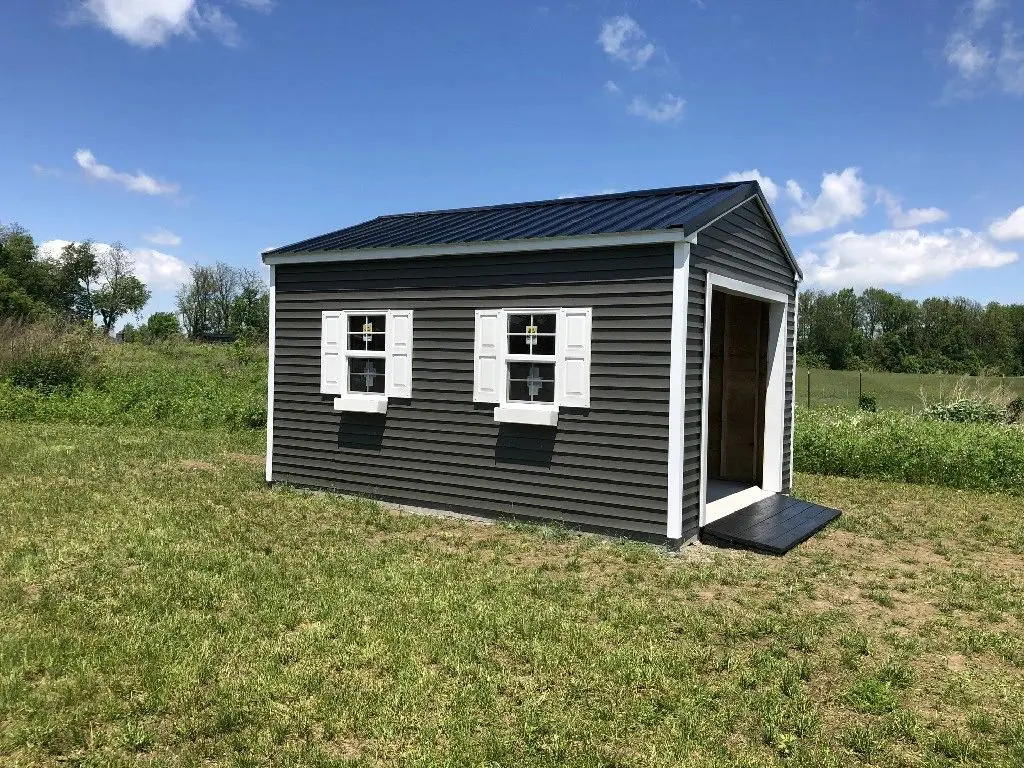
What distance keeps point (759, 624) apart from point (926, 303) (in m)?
53.5

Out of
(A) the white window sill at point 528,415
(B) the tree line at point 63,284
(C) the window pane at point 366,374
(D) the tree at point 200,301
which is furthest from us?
(D) the tree at point 200,301

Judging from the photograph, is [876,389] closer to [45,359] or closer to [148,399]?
[148,399]

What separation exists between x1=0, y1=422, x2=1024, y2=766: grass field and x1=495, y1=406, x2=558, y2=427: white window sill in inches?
43.1

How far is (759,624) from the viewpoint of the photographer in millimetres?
4613

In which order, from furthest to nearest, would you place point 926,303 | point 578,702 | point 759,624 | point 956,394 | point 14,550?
point 926,303
point 956,394
point 14,550
point 759,624
point 578,702

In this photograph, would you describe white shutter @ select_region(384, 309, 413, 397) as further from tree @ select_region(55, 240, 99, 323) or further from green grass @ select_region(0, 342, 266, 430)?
tree @ select_region(55, 240, 99, 323)

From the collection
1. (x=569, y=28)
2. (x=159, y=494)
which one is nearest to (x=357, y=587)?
(x=159, y=494)

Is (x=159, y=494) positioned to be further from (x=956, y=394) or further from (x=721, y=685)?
(x=956, y=394)

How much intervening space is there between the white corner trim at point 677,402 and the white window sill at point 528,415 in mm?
1195

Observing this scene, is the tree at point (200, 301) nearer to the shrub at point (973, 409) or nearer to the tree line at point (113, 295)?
the tree line at point (113, 295)

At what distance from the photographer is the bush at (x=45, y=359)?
17.7 meters

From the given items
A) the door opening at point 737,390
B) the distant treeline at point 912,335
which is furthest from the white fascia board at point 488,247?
the distant treeline at point 912,335

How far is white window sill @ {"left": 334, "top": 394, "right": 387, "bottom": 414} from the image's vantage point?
8.05 m

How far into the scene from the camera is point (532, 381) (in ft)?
24.1
